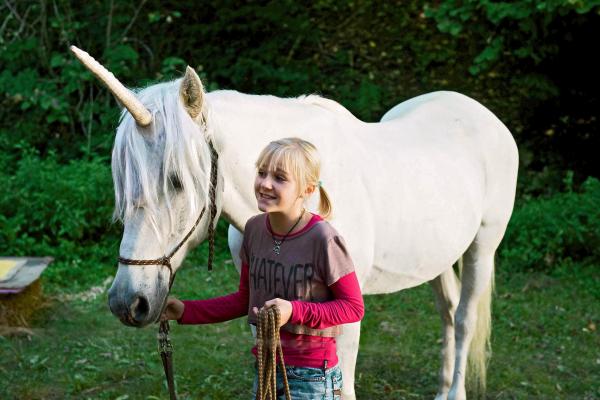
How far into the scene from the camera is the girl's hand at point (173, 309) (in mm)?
2227

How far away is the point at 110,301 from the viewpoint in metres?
2.13

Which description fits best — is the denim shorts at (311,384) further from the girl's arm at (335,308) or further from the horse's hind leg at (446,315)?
the horse's hind leg at (446,315)

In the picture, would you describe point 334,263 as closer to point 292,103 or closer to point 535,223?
point 292,103

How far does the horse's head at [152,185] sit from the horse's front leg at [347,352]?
73 cm

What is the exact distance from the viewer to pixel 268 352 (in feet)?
6.55

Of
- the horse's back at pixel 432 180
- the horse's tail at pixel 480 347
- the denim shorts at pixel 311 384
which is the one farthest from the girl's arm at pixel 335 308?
the horse's tail at pixel 480 347

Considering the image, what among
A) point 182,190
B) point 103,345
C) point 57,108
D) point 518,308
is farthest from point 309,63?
point 182,190

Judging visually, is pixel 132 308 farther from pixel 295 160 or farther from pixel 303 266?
pixel 295 160

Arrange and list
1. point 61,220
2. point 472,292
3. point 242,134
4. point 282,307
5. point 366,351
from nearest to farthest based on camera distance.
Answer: point 282,307
point 242,134
point 472,292
point 366,351
point 61,220

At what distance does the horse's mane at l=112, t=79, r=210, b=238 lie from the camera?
2.13 m

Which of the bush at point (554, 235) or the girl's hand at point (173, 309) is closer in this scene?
the girl's hand at point (173, 309)

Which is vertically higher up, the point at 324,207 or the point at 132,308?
the point at 324,207

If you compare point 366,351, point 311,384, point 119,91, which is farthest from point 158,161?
point 366,351

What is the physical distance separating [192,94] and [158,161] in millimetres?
233
